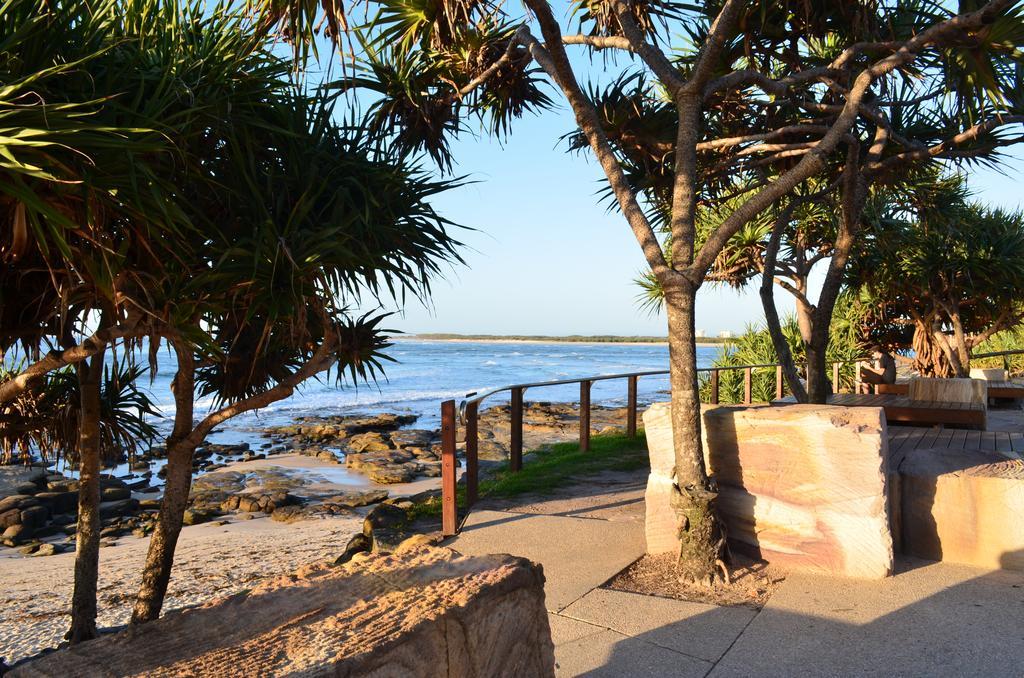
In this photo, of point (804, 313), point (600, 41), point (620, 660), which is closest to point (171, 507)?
point (620, 660)

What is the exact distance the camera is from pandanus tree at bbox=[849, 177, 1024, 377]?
1216 cm

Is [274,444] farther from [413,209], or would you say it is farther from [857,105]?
[857,105]

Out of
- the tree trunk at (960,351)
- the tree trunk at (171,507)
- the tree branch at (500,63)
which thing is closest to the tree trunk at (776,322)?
the tree branch at (500,63)

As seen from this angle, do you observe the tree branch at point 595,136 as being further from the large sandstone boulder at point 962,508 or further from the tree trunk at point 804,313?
the tree trunk at point 804,313

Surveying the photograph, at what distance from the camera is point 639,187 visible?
607 centimetres

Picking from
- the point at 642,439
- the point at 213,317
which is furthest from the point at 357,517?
the point at 213,317

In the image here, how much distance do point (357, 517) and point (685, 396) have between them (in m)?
6.94

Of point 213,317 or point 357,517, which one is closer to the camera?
point 213,317

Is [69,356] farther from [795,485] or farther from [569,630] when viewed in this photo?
[795,485]

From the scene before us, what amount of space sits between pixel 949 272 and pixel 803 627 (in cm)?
1158

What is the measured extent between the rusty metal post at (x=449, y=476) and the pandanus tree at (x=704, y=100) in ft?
5.42

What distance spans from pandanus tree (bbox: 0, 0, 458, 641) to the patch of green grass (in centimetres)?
177

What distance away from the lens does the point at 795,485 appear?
12.5 feet

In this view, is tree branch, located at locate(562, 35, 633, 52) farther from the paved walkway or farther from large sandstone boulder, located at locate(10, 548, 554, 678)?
large sandstone boulder, located at locate(10, 548, 554, 678)
